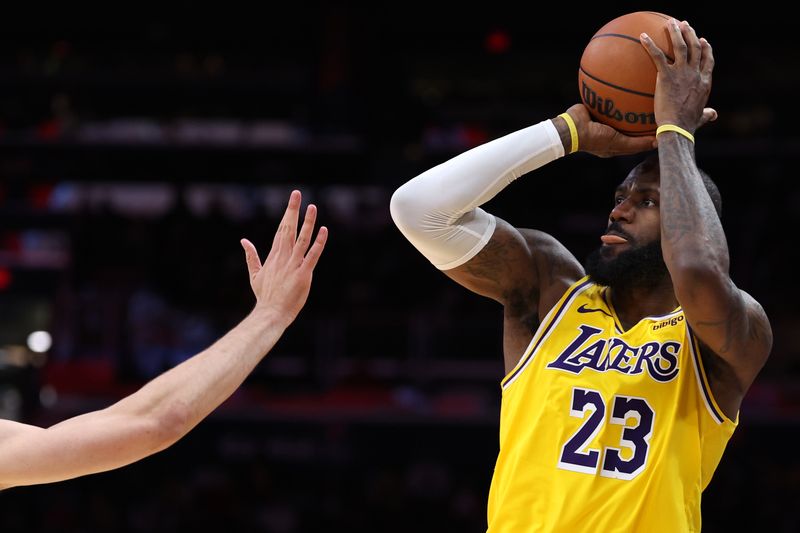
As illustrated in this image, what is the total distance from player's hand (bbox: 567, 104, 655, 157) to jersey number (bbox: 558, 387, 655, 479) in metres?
0.87

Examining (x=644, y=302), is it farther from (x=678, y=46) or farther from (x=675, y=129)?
(x=678, y=46)

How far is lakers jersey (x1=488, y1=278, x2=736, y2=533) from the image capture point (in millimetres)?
3355

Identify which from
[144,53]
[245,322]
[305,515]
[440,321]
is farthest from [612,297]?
[144,53]

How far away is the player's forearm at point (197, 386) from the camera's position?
244 cm

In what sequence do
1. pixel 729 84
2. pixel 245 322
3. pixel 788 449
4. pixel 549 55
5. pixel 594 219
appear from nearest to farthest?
pixel 245 322
pixel 788 449
pixel 594 219
pixel 729 84
pixel 549 55

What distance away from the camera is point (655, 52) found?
356cm

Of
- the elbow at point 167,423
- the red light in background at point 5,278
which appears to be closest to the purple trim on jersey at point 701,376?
the elbow at point 167,423

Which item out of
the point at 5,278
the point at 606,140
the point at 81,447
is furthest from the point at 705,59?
the point at 5,278

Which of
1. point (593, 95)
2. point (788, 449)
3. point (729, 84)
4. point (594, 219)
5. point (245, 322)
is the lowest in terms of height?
point (788, 449)

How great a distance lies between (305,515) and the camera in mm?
10266

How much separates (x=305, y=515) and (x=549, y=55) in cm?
919

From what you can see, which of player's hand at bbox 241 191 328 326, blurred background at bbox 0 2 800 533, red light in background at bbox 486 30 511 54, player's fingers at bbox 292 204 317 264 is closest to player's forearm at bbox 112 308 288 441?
player's hand at bbox 241 191 328 326

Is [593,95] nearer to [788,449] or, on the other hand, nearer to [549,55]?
[788,449]

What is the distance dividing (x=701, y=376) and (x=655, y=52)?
1.11 meters
